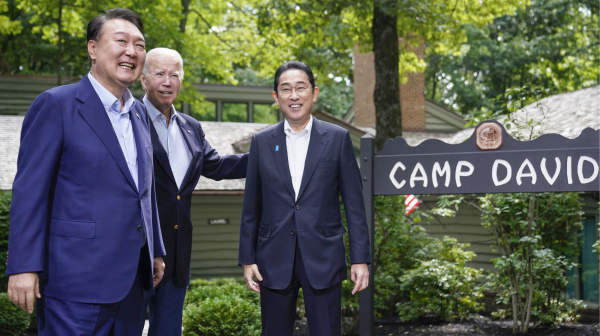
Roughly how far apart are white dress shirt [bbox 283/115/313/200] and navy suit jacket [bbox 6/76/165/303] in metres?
1.03

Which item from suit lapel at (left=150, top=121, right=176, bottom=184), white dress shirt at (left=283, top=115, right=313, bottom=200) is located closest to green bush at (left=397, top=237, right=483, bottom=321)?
white dress shirt at (left=283, top=115, right=313, bottom=200)

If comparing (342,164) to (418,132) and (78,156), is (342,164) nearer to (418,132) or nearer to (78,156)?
(78,156)

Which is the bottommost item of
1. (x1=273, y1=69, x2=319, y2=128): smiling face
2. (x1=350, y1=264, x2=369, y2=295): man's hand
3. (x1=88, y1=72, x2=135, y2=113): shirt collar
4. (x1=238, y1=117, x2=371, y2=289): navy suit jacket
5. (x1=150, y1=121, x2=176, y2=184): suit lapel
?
(x1=350, y1=264, x2=369, y2=295): man's hand

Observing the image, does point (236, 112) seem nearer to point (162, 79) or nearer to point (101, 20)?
point (162, 79)

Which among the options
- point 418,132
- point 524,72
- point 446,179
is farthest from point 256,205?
point 524,72

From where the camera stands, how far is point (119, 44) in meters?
2.66

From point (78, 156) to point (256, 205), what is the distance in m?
1.17

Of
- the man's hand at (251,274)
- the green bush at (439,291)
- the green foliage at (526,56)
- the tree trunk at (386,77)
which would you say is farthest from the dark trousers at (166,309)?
the green foliage at (526,56)

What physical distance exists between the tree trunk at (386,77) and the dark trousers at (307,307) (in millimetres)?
6946

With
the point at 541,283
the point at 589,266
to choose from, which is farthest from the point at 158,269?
the point at 589,266

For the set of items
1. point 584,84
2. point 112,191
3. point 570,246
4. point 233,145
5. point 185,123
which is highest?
point 584,84

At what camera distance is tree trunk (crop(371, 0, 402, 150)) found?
10.2m

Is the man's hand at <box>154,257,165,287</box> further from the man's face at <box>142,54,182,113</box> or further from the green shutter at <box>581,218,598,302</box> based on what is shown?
the green shutter at <box>581,218,598,302</box>

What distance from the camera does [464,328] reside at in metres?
7.24
